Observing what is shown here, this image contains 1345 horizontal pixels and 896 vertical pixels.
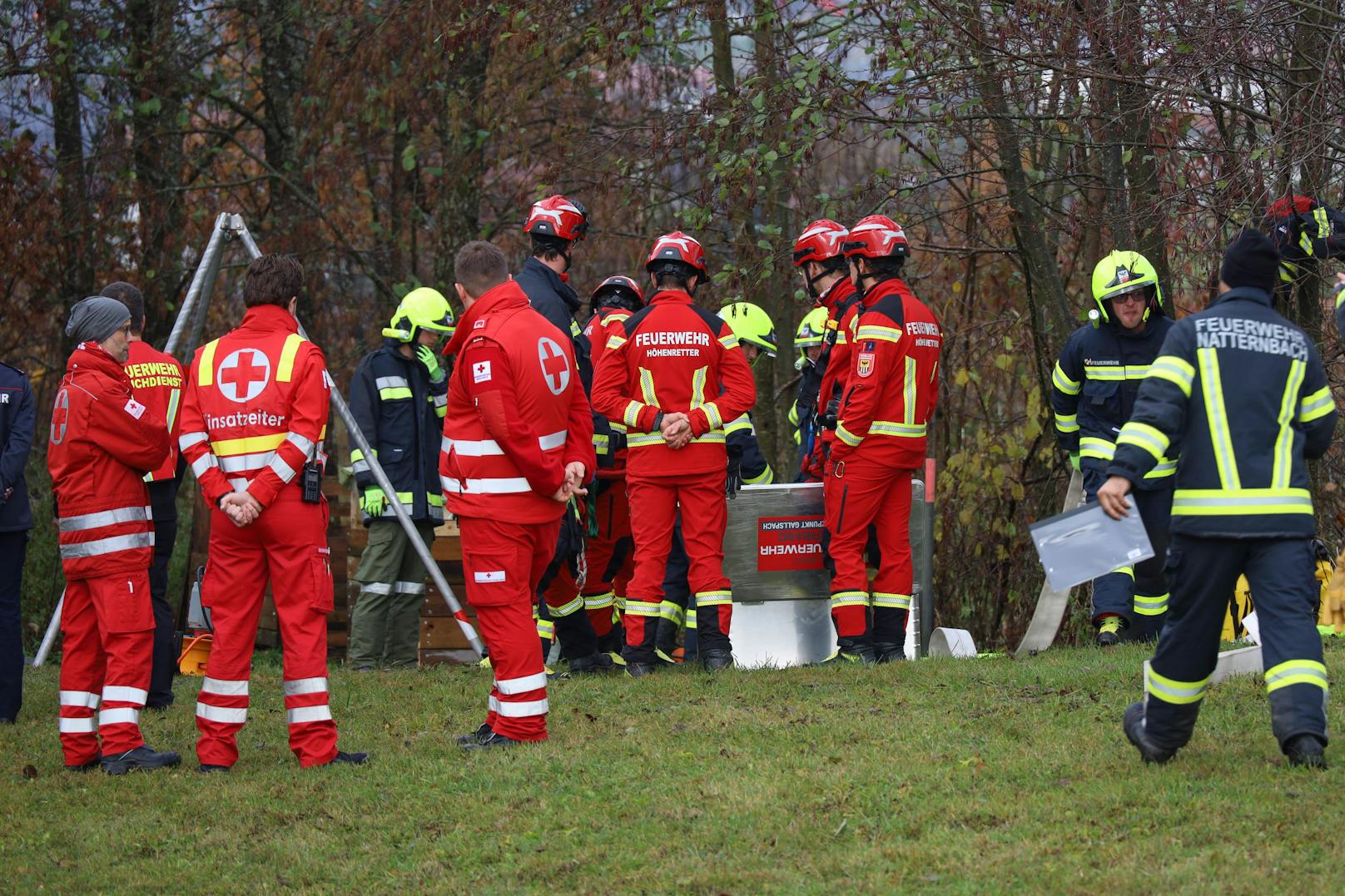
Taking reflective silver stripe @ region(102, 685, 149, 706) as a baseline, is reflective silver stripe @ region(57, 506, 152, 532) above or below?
above

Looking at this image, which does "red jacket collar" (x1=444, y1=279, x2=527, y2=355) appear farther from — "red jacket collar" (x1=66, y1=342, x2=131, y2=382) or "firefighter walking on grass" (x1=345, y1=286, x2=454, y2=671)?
"firefighter walking on grass" (x1=345, y1=286, x2=454, y2=671)

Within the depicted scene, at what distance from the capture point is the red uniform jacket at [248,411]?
6699 mm

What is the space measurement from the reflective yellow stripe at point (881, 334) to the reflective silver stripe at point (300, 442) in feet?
11.4

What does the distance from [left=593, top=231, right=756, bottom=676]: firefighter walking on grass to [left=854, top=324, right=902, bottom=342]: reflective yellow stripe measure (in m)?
0.73

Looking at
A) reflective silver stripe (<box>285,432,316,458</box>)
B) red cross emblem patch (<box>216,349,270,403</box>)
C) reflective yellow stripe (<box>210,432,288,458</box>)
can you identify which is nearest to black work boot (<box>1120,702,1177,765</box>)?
reflective silver stripe (<box>285,432,316,458</box>)

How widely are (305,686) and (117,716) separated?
38.6 inches

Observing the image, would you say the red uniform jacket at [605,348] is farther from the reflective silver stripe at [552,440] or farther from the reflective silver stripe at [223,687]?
the reflective silver stripe at [223,687]

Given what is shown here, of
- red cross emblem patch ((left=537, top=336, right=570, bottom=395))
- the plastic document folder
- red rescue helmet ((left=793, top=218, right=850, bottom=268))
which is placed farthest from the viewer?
red rescue helmet ((left=793, top=218, right=850, bottom=268))

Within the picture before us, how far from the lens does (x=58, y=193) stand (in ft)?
53.7

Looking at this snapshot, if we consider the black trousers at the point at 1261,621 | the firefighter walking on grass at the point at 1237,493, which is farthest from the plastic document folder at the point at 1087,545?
the black trousers at the point at 1261,621

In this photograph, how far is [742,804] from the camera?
5738 mm

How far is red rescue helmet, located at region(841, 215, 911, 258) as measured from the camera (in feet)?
29.3

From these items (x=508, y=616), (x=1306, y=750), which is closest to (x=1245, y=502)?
(x=1306, y=750)

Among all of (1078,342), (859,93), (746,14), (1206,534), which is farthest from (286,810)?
(746,14)
